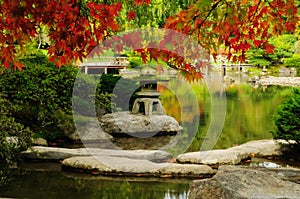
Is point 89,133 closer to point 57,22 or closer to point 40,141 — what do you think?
point 40,141

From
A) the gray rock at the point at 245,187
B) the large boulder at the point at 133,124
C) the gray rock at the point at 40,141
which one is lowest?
the gray rock at the point at 40,141

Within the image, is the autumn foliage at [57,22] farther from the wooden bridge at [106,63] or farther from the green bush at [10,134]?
the wooden bridge at [106,63]

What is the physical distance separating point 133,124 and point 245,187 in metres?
5.59

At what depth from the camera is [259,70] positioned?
2567 centimetres

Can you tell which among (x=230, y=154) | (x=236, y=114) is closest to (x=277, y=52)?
(x=236, y=114)

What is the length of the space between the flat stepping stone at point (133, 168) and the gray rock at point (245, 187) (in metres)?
2.21

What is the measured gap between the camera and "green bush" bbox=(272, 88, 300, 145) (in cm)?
682

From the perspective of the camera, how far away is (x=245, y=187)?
333 cm

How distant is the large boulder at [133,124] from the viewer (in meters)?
8.79

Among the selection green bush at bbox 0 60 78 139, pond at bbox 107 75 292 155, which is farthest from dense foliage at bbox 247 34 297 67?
green bush at bbox 0 60 78 139

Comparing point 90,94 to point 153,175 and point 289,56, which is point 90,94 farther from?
point 289,56

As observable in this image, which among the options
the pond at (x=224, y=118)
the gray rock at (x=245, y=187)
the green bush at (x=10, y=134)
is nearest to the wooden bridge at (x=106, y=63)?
the pond at (x=224, y=118)

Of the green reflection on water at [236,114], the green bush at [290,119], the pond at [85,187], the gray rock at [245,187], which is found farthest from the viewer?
the green reflection on water at [236,114]

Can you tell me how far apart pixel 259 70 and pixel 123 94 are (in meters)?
17.0
